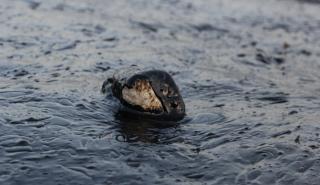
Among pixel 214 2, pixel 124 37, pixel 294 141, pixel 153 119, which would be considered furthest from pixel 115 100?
pixel 214 2

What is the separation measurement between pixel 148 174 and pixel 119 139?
87 centimetres

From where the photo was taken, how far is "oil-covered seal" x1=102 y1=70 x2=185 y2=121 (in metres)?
6.52

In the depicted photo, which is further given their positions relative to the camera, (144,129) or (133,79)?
(133,79)

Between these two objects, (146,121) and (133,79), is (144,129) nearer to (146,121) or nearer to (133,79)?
(146,121)

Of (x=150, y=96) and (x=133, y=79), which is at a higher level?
(x=133, y=79)

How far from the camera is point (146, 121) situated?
6305mm

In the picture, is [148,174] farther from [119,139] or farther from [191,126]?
[191,126]

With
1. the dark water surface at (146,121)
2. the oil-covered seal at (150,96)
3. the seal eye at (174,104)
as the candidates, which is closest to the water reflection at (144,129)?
the dark water surface at (146,121)

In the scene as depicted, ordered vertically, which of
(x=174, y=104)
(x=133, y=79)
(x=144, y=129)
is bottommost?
(x=144, y=129)

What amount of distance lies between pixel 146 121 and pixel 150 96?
39 centimetres

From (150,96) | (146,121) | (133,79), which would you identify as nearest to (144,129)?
(146,121)

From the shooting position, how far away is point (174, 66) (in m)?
9.04

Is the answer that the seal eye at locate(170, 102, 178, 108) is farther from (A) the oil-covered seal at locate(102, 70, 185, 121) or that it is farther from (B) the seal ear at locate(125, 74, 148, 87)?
(B) the seal ear at locate(125, 74, 148, 87)

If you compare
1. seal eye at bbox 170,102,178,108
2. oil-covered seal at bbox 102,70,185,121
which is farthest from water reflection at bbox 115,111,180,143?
seal eye at bbox 170,102,178,108
